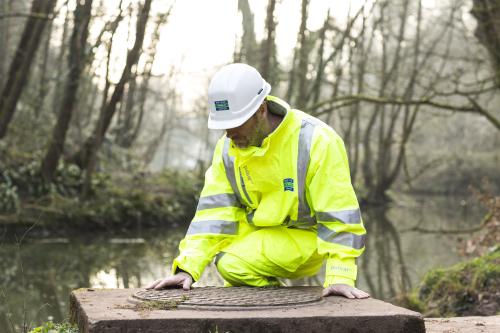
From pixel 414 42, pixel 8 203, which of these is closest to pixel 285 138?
pixel 8 203

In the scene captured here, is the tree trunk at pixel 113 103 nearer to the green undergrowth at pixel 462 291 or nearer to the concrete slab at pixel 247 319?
the green undergrowth at pixel 462 291

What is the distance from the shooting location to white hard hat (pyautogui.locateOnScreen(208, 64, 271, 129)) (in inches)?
165

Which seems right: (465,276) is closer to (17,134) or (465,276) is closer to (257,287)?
(257,287)

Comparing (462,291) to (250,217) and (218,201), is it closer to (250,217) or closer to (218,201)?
(250,217)

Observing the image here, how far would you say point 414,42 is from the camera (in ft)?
85.3

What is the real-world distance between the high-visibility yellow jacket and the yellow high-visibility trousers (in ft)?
0.23

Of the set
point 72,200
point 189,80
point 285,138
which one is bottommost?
point 72,200

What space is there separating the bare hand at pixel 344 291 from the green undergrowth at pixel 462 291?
2541 millimetres

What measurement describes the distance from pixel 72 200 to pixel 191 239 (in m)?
11.1

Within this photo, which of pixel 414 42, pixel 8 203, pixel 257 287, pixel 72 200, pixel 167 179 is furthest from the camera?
pixel 414 42

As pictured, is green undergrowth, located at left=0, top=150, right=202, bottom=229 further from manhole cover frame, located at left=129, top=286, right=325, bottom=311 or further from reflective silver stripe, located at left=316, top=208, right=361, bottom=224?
reflective silver stripe, located at left=316, top=208, right=361, bottom=224

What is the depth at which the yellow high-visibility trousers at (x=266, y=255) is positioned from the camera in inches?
179

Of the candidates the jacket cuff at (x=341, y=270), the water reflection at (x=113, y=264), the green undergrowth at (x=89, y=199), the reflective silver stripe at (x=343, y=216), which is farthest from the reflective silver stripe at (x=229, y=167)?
the green undergrowth at (x=89, y=199)

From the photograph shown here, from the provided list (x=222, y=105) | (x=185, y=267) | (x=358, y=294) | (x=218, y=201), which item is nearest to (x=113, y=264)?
(x=218, y=201)
